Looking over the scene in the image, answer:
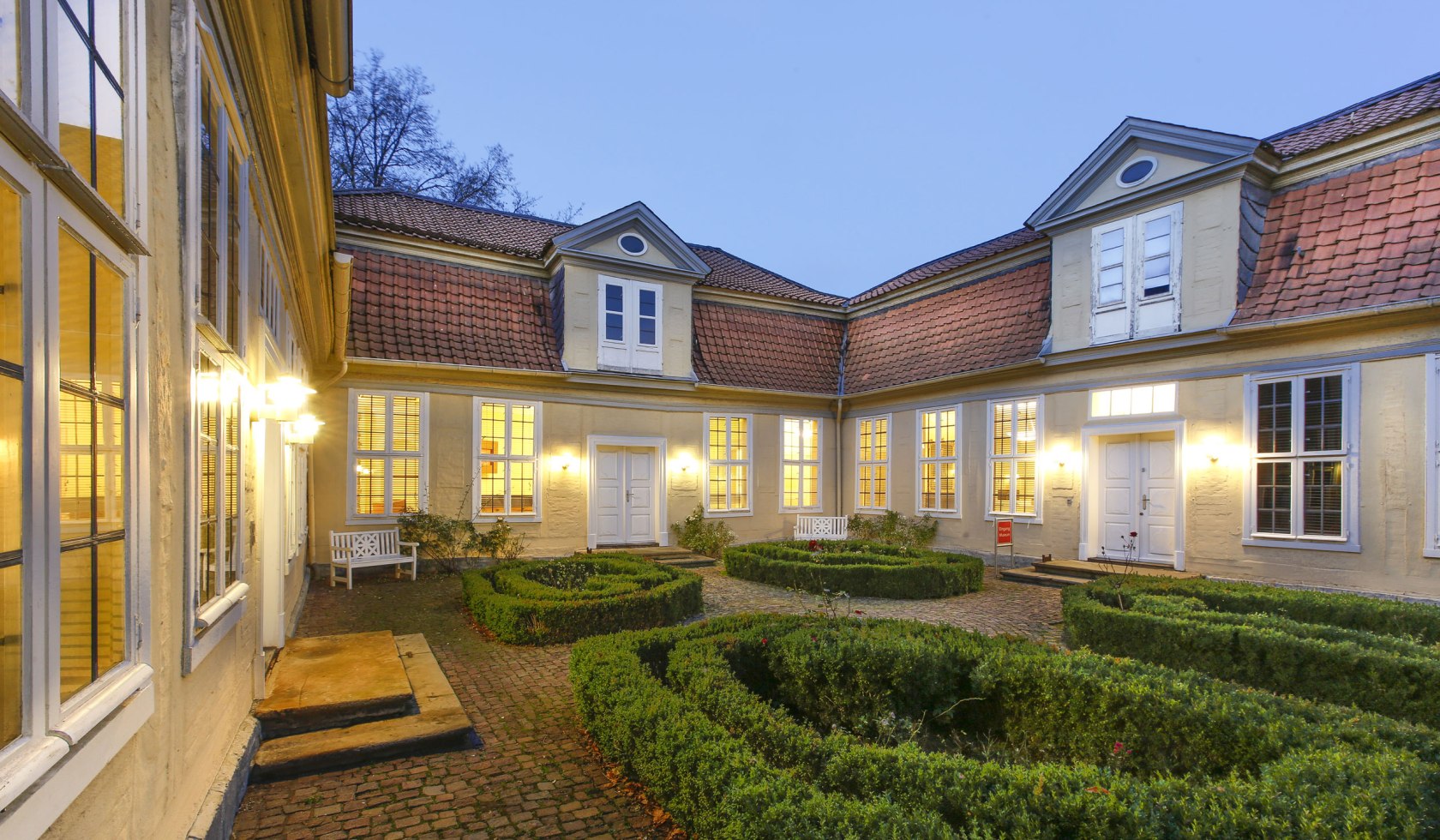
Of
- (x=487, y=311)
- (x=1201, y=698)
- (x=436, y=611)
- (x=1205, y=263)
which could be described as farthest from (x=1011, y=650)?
(x=487, y=311)

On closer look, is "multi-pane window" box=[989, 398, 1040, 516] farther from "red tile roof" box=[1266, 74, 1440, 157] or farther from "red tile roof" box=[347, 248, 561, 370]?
"red tile roof" box=[347, 248, 561, 370]

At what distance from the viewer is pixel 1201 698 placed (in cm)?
388

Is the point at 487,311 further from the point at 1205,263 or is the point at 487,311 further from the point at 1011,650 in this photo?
the point at 1205,263

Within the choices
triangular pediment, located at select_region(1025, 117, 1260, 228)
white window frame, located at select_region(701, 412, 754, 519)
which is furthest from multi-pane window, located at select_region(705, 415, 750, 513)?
triangular pediment, located at select_region(1025, 117, 1260, 228)

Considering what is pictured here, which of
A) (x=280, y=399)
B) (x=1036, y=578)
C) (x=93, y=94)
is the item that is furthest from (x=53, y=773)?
(x=1036, y=578)

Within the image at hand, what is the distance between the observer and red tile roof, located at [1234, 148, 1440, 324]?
857cm

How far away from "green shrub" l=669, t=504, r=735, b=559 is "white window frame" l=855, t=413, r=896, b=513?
3.28 meters

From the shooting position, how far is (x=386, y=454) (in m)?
11.9

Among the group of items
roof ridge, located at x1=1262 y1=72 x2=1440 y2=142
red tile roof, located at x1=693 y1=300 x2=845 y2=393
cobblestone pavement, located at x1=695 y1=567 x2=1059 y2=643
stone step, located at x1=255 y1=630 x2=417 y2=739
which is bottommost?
cobblestone pavement, located at x1=695 y1=567 x2=1059 y2=643

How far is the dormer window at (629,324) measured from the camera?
1376 centimetres

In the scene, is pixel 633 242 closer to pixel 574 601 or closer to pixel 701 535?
pixel 701 535

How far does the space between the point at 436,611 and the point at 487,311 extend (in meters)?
6.25

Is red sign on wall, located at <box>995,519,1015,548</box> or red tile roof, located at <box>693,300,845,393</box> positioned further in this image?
red tile roof, located at <box>693,300,845,393</box>

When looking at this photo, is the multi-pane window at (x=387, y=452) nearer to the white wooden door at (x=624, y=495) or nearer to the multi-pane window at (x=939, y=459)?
the white wooden door at (x=624, y=495)
